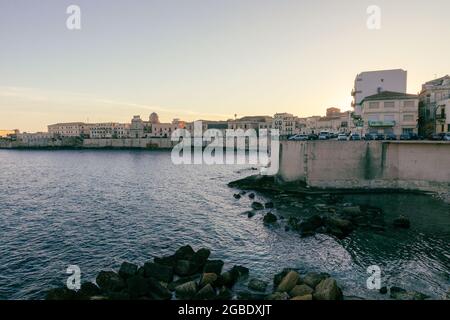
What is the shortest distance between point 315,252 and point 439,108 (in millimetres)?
39268

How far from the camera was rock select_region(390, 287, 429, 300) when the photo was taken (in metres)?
12.9

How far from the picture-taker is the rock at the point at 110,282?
13953mm

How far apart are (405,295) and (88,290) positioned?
14.6 m

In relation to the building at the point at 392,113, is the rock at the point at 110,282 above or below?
below

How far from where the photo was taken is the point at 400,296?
13.1 metres

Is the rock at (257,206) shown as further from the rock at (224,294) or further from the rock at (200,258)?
the rock at (224,294)

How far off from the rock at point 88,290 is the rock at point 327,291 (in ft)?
33.0

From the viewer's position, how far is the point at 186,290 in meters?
13.6

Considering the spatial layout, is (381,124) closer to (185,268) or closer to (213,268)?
(213,268)

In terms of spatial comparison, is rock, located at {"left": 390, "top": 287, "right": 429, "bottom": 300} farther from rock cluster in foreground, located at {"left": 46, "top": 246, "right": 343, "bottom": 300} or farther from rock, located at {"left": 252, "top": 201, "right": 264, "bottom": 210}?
rock, located at {"left": 252, "top": 201, "right": 264, "bottom": 210}

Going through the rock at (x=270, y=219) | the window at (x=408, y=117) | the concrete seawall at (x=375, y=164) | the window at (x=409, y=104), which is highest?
the window at (x=409, y=104)

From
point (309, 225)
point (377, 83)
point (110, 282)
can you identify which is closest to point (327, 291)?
point (309, 225)

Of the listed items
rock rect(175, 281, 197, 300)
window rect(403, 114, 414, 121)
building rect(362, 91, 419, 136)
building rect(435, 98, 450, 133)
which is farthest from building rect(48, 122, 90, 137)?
rock rect(175, 281, 197, 300)

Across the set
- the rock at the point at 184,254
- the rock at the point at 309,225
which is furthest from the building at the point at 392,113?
the rock at the point at 184,254
